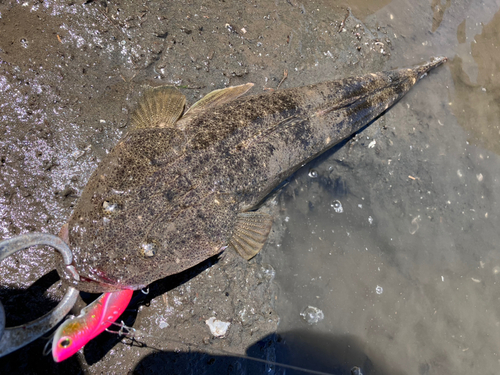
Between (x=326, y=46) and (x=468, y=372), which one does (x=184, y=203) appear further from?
(x=468, y=372)

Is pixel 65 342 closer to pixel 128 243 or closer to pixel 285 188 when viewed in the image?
pixel 128 243

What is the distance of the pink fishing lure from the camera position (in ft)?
7.93

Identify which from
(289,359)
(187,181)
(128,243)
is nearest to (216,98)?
(187,181)

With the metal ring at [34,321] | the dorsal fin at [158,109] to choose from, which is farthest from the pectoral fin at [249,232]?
the metal ring at [34,321]

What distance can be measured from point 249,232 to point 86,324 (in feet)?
5.56

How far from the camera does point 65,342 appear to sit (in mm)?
2428

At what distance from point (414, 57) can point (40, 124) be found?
5.43m

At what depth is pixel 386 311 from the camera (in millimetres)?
4098

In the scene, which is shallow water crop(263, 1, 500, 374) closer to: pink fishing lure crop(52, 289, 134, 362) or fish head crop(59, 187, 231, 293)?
fish head crop(59, 187, 231, 293)

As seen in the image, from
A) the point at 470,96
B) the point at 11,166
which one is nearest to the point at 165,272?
the point at 11,166

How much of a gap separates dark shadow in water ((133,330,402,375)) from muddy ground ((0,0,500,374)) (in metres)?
0.02

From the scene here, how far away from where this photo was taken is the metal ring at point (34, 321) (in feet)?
7.37

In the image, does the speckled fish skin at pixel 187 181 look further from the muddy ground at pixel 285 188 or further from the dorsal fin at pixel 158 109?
the muddy ground at pixel 285 188

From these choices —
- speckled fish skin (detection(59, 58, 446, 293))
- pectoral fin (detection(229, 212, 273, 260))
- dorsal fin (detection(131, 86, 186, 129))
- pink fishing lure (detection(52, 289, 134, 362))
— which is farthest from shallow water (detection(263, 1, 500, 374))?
pink fishing lure (detection(52, 289, 134, 362))
